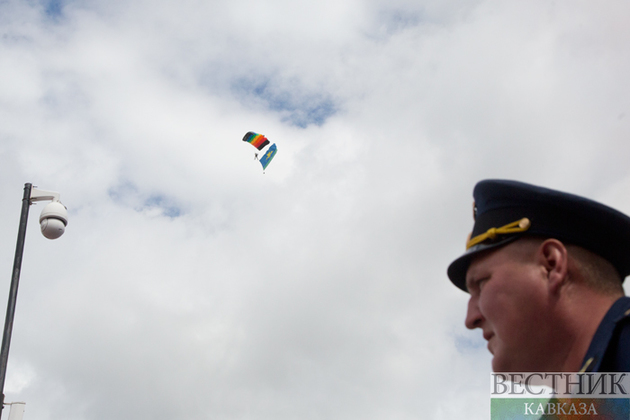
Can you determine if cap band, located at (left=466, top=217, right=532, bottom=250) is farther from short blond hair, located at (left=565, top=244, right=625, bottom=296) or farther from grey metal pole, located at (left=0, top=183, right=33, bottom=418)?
grey metal pole, located at (left=0, top=183, right=33, bottom=418)

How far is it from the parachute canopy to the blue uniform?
4192 centimetres

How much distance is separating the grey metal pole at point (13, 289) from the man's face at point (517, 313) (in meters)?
8.68

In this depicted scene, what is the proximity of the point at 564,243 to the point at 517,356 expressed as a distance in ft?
1.98

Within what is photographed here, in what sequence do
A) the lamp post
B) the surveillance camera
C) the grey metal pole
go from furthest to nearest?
the surveillance camera < the lamp post < the grey metal pole

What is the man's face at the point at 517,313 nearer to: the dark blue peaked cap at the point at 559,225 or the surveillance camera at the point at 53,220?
the dark blue peaked cap at the point at 559,225

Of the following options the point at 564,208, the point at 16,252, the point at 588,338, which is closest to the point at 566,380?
the point at 588,338

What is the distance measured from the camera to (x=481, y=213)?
3.56m

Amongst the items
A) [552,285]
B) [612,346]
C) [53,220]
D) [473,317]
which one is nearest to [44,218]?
[53,220]

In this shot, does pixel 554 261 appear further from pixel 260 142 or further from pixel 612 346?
pixel 260 142

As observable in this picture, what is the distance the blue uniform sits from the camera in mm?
2660

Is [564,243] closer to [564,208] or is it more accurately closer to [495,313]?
[564,208]

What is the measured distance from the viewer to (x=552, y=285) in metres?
2.82

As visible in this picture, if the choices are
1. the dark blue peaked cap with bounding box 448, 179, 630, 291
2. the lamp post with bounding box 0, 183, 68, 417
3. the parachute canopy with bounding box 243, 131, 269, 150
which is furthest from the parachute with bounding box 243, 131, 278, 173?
the dark blue peaked cap with bounding box 448, 179, 630, 291

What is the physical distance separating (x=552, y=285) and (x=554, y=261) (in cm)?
14
